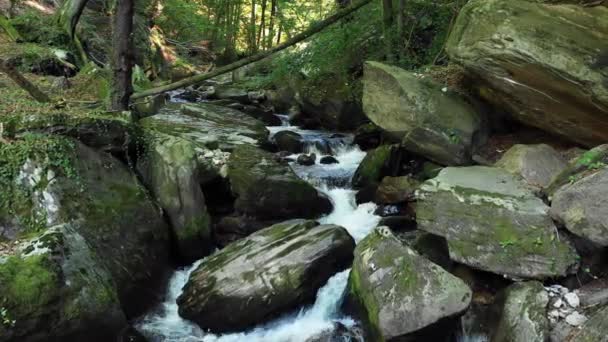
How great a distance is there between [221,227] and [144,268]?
1702mm

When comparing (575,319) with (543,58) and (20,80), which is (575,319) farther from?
(20,80)

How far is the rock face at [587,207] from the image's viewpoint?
4266mm

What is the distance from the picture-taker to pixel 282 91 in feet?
46.0

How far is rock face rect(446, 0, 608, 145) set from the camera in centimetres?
518

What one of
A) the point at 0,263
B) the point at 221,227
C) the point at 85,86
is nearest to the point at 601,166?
the point at 221,227

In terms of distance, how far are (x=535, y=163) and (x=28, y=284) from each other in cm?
564

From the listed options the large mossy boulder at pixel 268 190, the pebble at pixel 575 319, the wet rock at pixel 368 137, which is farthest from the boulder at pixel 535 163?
the wet rock at pixel 368 137

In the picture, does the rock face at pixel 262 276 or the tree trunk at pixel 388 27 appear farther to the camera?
the tree trunk at pixel 388 27

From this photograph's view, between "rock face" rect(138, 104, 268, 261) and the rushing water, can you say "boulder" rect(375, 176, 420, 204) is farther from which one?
"rock face" rect(138, 104, 268, 261)

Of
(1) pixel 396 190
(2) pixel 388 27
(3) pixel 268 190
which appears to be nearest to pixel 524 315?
(1) pixel 396 190

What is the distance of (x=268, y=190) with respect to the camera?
704 cm

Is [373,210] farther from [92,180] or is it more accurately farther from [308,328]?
[92,180]

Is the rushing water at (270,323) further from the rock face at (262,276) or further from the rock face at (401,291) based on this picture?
the rock face at (401,291)

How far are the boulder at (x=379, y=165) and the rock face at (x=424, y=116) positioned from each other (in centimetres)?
67
